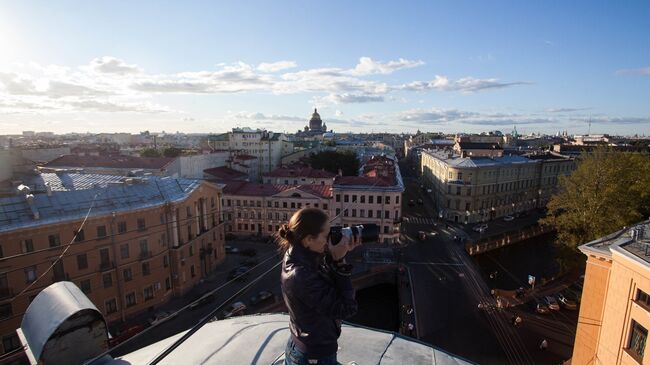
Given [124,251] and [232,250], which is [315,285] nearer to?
[124,251]

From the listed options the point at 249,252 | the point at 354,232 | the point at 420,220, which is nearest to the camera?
the point at 354,232

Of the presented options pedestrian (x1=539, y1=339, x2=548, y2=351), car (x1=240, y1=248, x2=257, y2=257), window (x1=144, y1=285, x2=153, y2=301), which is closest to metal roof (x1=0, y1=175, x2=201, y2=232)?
window (x1=144, y1=285, x2=153, y2=301)

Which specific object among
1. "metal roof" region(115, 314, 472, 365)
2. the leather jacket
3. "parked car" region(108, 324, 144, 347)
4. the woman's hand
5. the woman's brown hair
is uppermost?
the woman's brown hair

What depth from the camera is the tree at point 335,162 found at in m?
50.1

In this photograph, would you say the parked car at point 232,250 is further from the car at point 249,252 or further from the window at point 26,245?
the window at point 26,245

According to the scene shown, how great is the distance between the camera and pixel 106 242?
1666cm

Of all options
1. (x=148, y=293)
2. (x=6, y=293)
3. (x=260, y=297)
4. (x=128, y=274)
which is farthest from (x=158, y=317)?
(x=6, y=293)

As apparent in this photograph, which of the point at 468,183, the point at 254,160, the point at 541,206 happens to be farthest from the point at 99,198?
the point at 541,206

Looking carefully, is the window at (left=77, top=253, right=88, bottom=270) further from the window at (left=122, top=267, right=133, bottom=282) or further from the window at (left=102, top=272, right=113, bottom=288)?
the window at (left=122, top=267, right=133, bottom=282)

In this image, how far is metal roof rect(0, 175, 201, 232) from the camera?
1445cm

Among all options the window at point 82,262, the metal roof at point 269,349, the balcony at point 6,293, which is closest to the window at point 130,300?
the window at point 82,262

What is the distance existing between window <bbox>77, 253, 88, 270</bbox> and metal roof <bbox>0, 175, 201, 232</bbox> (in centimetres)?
168

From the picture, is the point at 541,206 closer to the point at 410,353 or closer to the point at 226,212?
the point at 226,212

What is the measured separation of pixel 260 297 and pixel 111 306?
7.37 meters
